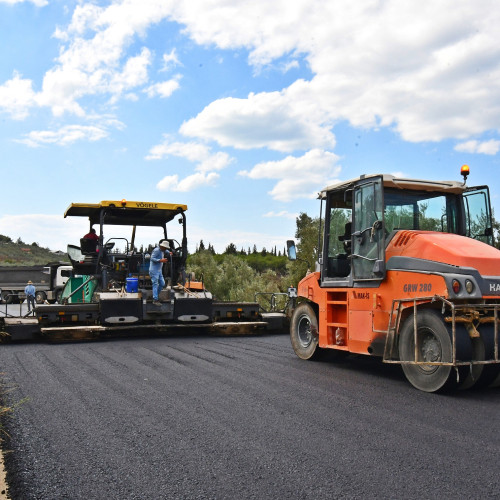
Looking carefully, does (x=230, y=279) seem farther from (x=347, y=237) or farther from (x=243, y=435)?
(x=243, y=435)

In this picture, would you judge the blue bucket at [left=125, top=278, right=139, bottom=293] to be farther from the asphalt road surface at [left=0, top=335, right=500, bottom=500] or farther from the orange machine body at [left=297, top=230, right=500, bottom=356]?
the orange machine body at [left=297, top=230, right=500, bottom=356]

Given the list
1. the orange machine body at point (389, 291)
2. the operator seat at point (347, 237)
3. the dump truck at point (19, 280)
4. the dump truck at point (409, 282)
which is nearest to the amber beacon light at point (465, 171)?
the dump truck at point (409, 282)

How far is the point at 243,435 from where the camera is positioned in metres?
4.76

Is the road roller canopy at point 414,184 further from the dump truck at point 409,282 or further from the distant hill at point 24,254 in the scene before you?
the distant hill at point 24,254

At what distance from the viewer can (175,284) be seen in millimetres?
13875

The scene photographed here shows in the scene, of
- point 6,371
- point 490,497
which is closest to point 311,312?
point 6,371

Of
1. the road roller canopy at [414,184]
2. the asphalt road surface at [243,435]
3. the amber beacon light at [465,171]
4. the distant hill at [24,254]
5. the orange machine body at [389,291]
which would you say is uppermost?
the distant hill at [24,254]

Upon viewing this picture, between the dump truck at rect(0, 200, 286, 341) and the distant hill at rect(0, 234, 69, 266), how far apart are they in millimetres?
50790

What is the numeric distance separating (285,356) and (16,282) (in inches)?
1290

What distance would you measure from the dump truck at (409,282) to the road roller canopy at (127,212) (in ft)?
18.1

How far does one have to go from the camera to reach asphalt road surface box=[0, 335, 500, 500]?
371cm

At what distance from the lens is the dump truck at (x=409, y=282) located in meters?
6.28

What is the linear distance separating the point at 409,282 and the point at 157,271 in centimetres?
708

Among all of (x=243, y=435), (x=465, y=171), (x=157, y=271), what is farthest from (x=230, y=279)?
(x=243, y=435)
